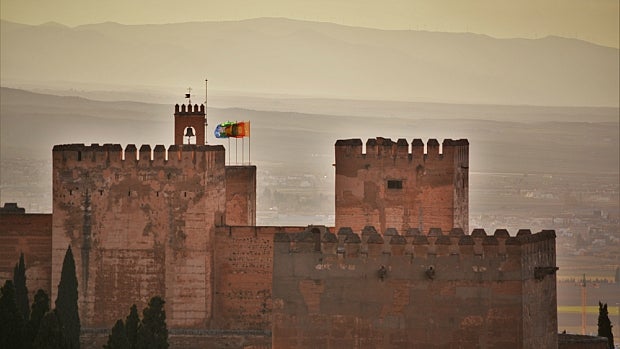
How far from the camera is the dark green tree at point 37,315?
56.9 m

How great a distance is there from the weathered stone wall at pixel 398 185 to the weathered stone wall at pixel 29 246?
32.0 feet

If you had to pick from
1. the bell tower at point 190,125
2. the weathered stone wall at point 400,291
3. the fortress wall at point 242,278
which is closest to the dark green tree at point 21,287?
the fortress wall at point 242,278

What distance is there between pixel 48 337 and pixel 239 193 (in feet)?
69.1

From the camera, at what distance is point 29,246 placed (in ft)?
237

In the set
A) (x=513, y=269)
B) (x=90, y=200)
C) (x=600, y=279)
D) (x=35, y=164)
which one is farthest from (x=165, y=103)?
(x=513, y=269)

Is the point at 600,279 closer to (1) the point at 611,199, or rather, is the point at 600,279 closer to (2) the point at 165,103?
(1) the point at 611,199

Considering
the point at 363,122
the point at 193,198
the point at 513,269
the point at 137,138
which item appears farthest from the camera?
the point at 363,122

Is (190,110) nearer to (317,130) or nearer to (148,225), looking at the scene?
(148,225)

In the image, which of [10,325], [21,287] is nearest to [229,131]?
[21,287]

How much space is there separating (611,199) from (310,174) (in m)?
17.6

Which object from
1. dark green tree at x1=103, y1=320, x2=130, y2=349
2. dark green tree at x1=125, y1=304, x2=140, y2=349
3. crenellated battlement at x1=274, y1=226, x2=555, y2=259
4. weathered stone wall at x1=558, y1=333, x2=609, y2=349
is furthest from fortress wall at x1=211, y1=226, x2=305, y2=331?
crenellated battlement at x1=274, y1=226, x2=555, y2=259

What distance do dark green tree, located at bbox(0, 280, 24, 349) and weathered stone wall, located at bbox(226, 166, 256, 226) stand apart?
1781 centimetres

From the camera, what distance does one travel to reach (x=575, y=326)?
297 feet

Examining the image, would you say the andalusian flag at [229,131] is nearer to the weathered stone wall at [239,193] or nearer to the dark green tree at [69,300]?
the weathered stone wall at [239,193]
